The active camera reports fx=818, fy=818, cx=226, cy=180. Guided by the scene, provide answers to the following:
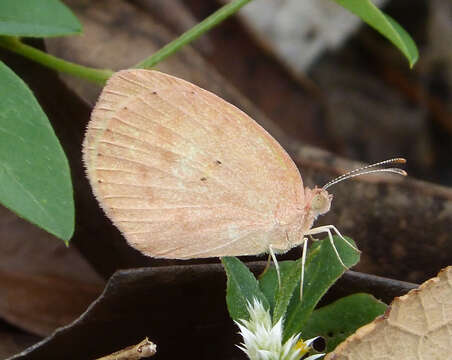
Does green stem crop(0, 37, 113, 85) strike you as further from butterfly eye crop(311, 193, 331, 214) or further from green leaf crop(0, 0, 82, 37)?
butterfly eye crop(311, 193, 331, 214)

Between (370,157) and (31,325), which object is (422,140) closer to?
(370,157)

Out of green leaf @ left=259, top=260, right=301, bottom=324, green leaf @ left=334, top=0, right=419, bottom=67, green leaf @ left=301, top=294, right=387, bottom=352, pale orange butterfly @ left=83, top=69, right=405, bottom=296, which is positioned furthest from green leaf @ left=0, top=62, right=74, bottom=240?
green leaf @ left=334, top=0, right=419, bottom=67

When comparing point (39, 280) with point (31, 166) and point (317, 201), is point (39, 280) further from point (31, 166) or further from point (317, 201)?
point (317, 201)

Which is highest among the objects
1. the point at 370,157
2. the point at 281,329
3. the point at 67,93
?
the point at 370,157

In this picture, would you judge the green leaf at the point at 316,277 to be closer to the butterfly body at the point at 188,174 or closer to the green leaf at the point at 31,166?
the butterfly body at the point at 188,174

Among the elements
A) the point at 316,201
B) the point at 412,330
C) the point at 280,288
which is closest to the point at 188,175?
the point at 316,201

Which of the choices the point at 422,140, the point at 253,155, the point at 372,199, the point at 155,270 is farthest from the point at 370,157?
the point at 155,270

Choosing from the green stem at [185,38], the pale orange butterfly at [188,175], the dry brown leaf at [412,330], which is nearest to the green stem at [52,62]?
the green stem at [185,38]
